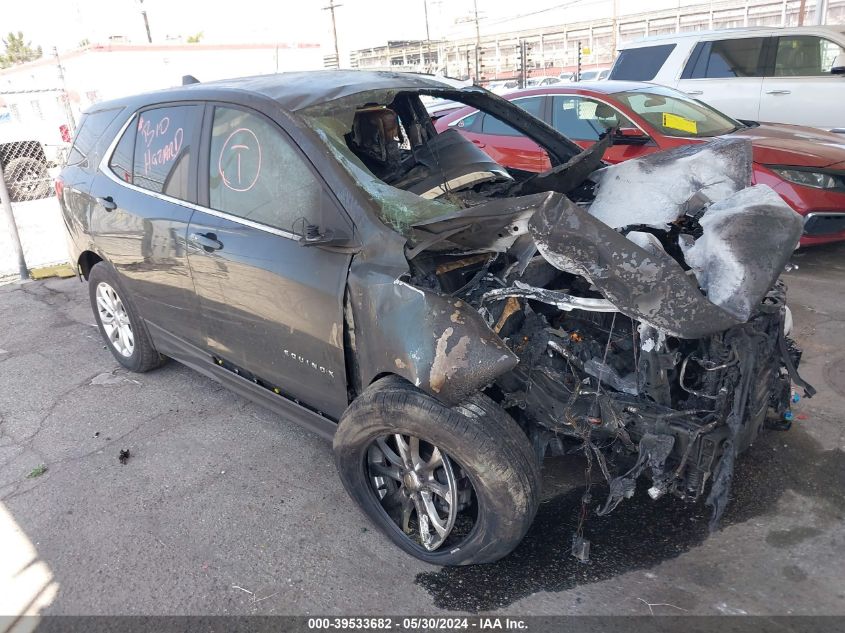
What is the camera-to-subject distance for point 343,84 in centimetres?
323

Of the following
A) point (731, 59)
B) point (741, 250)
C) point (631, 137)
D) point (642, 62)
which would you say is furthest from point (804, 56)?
point (741, 250)

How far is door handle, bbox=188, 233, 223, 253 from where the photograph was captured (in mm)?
3182

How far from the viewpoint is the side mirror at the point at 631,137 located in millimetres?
5746

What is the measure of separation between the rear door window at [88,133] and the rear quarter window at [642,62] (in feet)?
21.6

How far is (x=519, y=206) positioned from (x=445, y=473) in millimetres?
1124

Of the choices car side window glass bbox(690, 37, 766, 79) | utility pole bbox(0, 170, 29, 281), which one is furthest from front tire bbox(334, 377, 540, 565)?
car side window glass bbox(690, 37, 766, 79)

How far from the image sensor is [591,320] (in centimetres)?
274

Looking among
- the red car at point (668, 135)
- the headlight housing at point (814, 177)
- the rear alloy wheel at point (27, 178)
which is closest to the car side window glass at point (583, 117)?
the red car at point (668, 135)

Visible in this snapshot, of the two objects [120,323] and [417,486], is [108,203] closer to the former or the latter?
[120,323]

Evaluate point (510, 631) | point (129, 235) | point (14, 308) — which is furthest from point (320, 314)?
point (14, 308)

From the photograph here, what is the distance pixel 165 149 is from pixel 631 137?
4101 millimetres

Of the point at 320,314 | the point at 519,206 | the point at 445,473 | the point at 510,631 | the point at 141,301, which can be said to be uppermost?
the point at 519,206

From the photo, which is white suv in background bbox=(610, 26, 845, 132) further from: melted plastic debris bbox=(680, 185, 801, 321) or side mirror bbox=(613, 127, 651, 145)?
melted plastic debris bbox=(680, 185, 801, 321)

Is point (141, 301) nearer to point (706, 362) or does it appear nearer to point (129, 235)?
point (129, 235)
